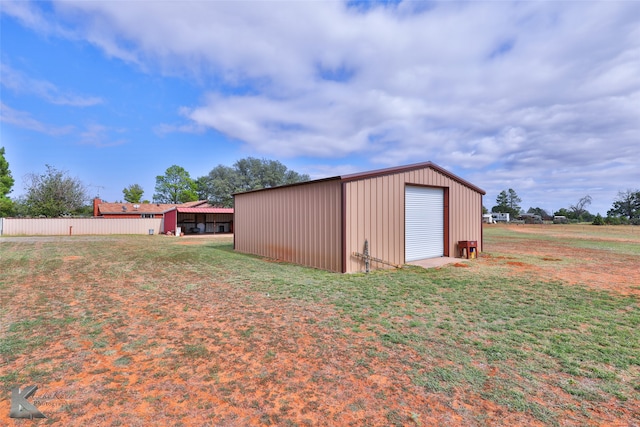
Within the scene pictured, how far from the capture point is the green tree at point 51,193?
1121 inches

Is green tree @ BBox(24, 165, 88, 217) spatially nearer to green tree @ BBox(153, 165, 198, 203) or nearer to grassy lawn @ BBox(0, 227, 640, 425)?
green tree @ BBox(153, 165, 198, 203)

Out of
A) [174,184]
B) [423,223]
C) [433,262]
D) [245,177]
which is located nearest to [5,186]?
[174,184]

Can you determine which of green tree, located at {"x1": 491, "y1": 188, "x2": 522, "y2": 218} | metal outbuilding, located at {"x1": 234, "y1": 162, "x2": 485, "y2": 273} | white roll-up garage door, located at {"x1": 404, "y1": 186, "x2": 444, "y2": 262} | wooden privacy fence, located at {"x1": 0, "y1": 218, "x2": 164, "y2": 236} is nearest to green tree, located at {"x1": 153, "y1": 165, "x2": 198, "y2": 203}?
wooden privacy fence, located at {"x1": 0, "y1": 218, "x2": 164, "y2": 236}

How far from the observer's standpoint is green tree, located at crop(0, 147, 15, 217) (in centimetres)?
3000

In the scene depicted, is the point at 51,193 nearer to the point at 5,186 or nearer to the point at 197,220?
the point at 5,186

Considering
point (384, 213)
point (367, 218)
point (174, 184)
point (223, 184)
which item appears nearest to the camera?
point (367, 218)

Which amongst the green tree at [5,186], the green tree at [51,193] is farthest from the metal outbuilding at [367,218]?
the green tree at [5,186]

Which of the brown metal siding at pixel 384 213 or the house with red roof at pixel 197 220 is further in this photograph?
the house with red roof at pixel 197 220

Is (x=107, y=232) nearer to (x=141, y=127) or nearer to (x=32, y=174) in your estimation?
(x=141, y=127)

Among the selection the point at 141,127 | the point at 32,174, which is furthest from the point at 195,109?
the point at 32,174

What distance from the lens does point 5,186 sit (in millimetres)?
31328

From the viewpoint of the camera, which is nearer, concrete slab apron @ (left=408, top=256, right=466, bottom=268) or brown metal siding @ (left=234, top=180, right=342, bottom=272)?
brown metal siding @ (left=234, top=180, right=342, bottom=272)

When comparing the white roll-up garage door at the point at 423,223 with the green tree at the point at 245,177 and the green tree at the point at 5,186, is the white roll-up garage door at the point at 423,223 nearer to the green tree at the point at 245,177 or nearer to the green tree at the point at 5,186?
the green tree at the point at 245,177

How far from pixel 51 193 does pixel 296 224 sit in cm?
3556
